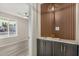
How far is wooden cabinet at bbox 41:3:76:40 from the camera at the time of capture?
2.00 m

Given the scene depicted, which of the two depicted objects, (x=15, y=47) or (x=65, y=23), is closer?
(x=15, y=47)

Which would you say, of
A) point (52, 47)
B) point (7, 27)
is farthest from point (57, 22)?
point (7, 27)

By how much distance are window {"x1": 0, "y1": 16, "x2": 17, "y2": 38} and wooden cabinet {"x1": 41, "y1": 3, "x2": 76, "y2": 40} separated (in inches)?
22.9

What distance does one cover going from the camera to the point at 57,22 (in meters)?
2.16

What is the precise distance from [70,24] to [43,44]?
687 mm

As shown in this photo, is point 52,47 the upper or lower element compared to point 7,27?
lower

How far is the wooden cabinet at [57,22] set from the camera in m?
2.00

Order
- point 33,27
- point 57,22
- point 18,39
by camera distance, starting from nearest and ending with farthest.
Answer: point 18,39, point 33,27, point 57,22

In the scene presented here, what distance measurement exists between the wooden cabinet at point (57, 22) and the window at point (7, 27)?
0.58 metres

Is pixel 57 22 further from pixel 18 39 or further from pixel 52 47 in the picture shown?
pixel 18 39

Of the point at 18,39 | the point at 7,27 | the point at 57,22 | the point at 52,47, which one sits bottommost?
the point at 52,47

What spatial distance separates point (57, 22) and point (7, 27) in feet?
3.29

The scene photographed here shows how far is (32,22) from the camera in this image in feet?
6.28

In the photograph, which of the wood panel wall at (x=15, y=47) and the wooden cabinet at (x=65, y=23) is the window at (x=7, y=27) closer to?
the wood panel wall at (x=15, y=47)
